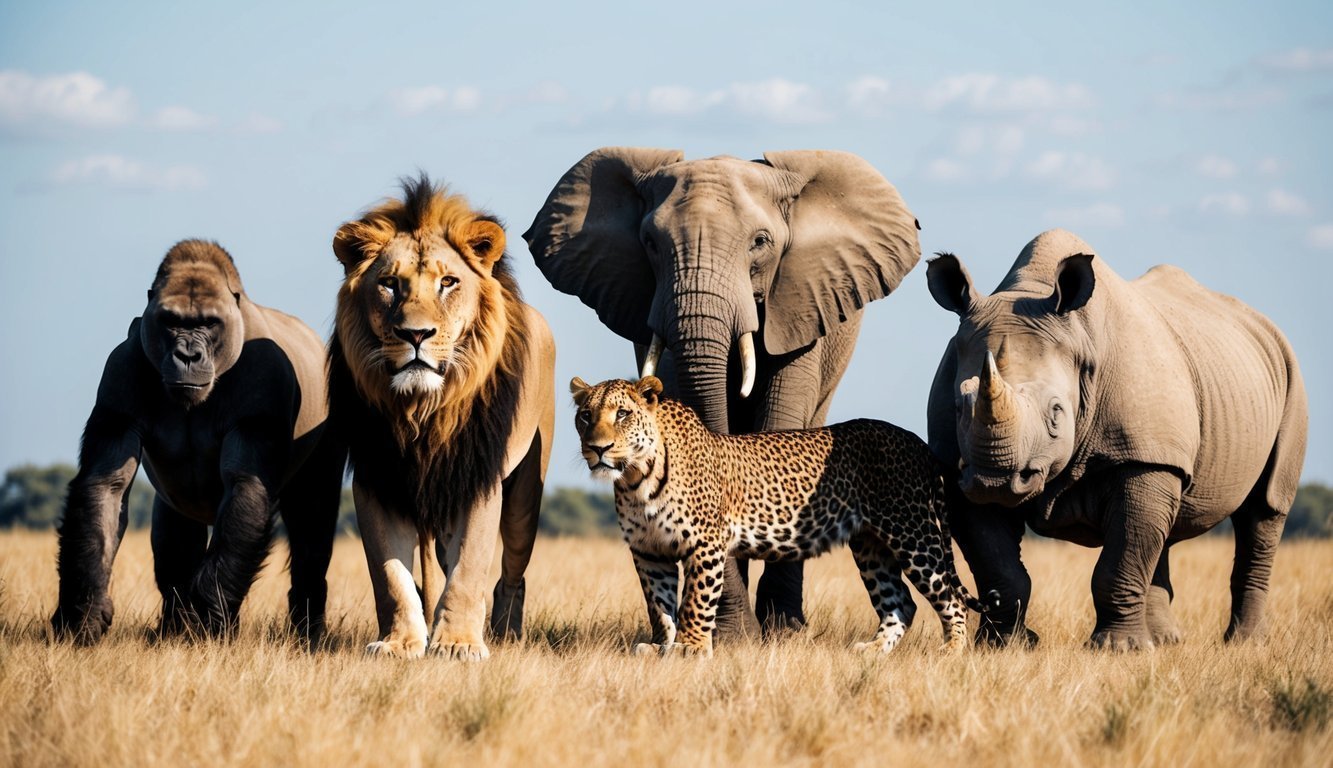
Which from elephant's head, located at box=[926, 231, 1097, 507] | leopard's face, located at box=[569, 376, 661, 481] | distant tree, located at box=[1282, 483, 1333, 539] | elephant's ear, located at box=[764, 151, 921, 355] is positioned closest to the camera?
elephant's head, located at box=[926, 231, 1097, 507]

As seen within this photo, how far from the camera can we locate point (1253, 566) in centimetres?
1017

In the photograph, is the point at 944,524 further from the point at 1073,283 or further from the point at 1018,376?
the point at 1073,283

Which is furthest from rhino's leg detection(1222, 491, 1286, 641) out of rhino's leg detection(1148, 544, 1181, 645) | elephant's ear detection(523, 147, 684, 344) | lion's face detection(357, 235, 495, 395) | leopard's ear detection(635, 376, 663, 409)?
lion's face detection(357, 235, 495, 395)

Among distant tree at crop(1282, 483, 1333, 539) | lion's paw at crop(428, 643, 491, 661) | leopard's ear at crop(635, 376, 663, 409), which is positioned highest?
leopard's ear at crop(635, 376, 663, 409)

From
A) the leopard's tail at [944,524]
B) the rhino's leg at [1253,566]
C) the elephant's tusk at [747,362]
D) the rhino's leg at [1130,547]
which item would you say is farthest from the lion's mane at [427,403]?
the rhino's leg at [1253,566]

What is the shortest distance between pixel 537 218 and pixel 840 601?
11.0ft

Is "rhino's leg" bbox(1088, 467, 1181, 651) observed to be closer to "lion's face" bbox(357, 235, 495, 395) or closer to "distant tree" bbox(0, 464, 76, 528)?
"lion's face" bbox(357, 235, 495, 395)

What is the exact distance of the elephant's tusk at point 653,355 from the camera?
9.38m

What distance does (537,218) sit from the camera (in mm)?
10859

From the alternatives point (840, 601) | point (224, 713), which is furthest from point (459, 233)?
point (840, 601)

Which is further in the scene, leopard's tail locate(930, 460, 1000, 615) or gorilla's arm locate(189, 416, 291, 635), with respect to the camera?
leopard's tail locate(930, 460, 1000, 615)

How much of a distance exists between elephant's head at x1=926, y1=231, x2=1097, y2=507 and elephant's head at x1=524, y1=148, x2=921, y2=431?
50.2 inches

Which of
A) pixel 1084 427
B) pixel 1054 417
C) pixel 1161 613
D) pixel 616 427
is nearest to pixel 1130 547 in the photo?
pixel 1084 427

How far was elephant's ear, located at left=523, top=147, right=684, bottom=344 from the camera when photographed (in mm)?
10250
